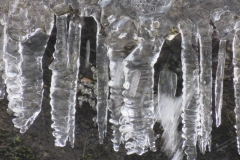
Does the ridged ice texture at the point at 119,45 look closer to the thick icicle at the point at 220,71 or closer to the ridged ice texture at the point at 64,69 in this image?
the ridged ice texture at the point at 64,69

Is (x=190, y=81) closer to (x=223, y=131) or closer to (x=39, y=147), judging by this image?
(x=223, y=131)

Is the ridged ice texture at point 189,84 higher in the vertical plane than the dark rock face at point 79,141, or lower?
higher

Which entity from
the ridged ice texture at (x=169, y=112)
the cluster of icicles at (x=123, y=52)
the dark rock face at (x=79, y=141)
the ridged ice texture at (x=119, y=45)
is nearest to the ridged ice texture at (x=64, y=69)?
the cluster of icicles at (x=123, y=52)

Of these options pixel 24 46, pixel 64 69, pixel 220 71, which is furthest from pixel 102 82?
pixel 220 71

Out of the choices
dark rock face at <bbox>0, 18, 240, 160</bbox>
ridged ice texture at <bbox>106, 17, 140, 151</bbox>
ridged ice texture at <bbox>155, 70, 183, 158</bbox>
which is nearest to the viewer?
ridged ice texture at <bbox>106, 17, 140, 151</bbox>

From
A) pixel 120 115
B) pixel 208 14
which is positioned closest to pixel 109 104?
pixel 120 115

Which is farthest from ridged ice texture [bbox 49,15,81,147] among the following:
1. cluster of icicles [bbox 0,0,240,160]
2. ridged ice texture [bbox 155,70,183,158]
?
ridged ice texture [bbox 155,70,183,158]

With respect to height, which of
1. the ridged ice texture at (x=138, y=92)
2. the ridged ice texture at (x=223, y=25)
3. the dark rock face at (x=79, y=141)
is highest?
the ridged ice texture at (x=223, y=25)

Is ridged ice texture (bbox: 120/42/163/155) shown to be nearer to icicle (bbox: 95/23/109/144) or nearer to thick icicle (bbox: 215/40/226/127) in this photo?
icicle (bbox: 95/23/109/144)

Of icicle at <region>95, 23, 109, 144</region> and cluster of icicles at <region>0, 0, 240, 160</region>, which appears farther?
icicle at <region>95, 23, 109, 144</region>

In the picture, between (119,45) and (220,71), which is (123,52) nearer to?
(119,45)
